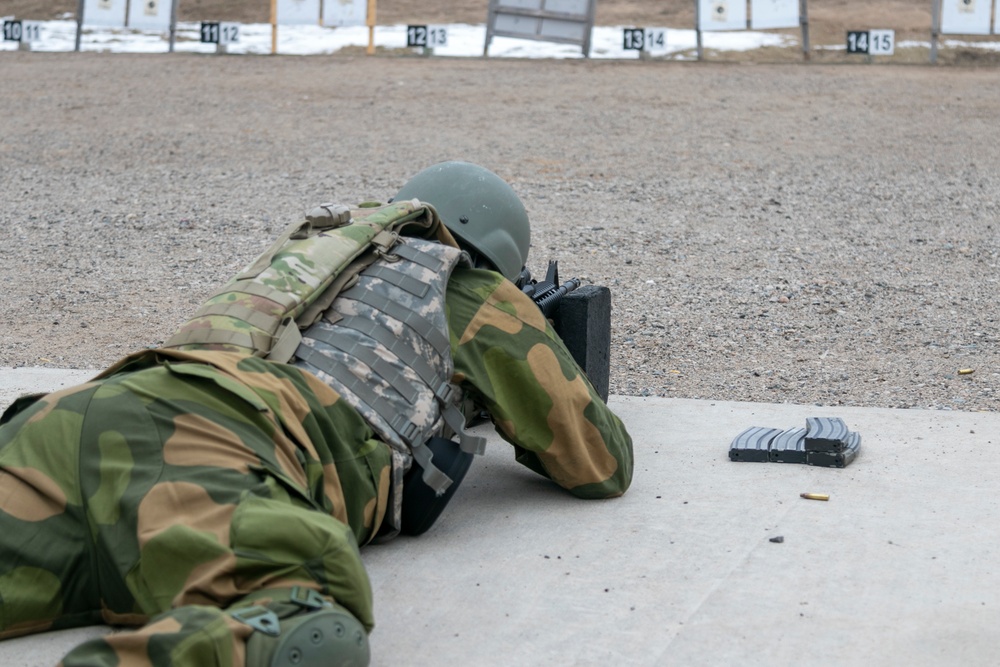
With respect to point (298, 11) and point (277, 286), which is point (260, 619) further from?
point (298, 11)

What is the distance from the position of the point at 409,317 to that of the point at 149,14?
15.1 metres

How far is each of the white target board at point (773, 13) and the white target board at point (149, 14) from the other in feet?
24.7

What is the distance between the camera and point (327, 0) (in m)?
16.6

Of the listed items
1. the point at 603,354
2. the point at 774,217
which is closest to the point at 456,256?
the point at 603,354

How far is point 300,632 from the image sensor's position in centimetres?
212

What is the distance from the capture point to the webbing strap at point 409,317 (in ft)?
9.98

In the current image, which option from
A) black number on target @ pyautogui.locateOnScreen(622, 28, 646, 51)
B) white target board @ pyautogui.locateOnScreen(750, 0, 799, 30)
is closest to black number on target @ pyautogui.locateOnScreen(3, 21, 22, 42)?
black number on target @ pyautogui.locateOnScreen(622, 28, 646, 51)

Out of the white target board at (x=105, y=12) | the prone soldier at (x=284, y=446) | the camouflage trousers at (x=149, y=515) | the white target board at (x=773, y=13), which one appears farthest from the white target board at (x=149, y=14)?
the camouflage trousers at (x=149, y=515)

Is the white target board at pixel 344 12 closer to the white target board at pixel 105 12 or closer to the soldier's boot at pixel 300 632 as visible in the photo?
the white target board at pixel 105 12

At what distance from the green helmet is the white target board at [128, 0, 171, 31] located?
13852 mm

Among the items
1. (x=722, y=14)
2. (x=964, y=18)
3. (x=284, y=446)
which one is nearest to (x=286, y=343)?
(x=284, y=446)

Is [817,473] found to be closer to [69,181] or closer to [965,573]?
[965,573]

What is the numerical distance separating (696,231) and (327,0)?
1041cm

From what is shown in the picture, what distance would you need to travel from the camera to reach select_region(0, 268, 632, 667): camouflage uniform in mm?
2266
